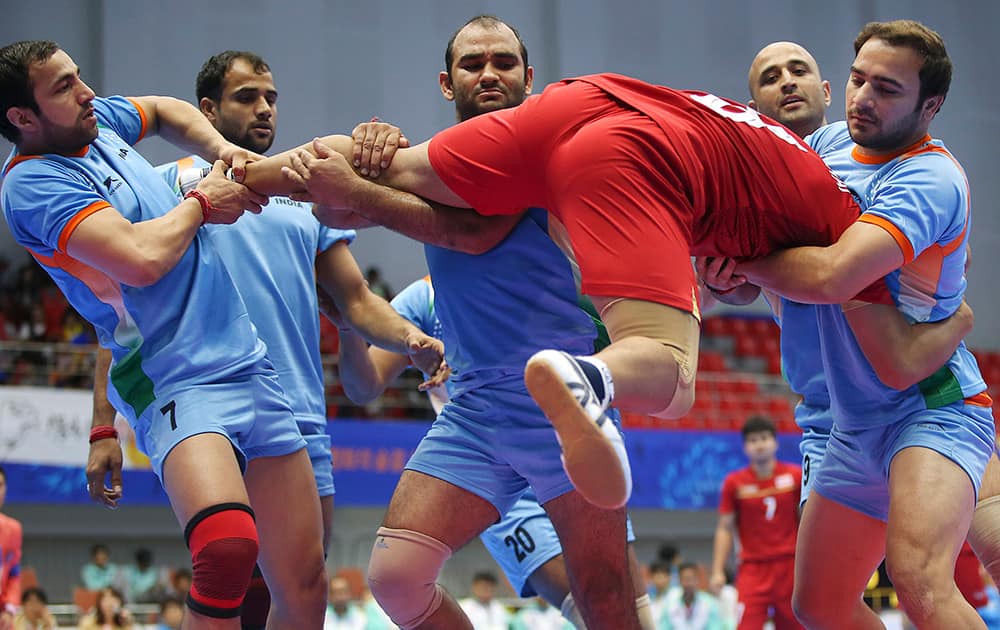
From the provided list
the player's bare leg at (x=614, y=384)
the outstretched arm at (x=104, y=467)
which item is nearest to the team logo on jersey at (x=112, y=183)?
the outstretched arm at (x=104, y=467)

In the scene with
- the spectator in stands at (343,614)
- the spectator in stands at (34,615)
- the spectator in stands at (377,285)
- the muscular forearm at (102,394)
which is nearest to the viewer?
the muscular forearm at (102,394)

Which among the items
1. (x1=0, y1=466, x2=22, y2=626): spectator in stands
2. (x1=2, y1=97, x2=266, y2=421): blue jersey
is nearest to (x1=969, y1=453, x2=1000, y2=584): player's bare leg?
(x1=2, y1=97, x2=266, y2=421): blue jersey

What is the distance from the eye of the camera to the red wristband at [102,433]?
14.0 ft

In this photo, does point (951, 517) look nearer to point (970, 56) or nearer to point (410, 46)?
point (410, 46)

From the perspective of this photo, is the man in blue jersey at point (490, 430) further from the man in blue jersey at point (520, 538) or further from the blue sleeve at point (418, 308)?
the blue sleeve at point (418, 308)

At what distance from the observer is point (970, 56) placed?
63.9ft

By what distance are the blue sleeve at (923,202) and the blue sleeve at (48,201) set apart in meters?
2.49

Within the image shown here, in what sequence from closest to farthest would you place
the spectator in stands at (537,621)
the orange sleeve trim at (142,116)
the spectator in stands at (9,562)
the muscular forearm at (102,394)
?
the muscular forearm at (102,394) < the orange sleeve trim at (142,116) < the spectator in stands at (9,562) < the spectator in stands at (537,621)

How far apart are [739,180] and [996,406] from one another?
17.1m

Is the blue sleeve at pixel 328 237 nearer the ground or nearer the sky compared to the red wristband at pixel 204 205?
nearer the ground

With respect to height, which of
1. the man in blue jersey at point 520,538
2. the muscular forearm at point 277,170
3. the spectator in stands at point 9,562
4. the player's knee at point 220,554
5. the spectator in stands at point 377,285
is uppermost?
the muscular forearm at point 277,170

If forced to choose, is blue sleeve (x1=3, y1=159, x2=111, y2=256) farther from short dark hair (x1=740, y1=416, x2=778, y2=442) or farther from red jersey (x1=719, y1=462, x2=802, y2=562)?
short dark hair (x1=740, y1=416, x2=778, y2=442)

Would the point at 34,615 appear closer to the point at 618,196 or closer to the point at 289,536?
the point at 289,536

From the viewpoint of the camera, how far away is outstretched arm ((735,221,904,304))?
349cm
